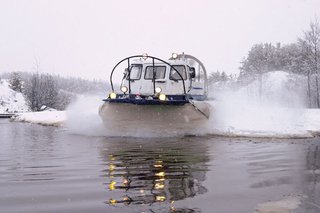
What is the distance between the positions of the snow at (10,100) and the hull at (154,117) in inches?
2342

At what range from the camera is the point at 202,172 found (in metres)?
5.88

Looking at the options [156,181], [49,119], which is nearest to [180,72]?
[156,181]

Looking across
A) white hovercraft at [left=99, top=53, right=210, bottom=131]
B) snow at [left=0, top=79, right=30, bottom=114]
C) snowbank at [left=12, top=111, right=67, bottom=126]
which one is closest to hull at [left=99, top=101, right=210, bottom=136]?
white hovercraft at [left=99, top=53, right=210, bottom=131]

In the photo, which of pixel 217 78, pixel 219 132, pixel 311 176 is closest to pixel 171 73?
pixel 219 132

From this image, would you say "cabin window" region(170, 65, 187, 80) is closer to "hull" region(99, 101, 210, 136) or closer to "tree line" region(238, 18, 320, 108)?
"hull" region(99, 101, 210, 136)

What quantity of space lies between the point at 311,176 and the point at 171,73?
9431mm

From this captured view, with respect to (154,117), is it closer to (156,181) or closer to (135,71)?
(135,71)

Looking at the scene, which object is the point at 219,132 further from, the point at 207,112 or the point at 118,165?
the point at 118,165

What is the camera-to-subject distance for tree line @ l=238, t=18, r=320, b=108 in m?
37.4

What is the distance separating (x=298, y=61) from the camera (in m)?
55.3

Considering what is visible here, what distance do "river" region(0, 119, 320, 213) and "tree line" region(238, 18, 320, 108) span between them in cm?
3183

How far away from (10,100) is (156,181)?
7573 cm

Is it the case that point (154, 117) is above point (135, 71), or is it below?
below

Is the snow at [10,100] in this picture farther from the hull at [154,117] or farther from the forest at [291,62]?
the hull at [154,117]
